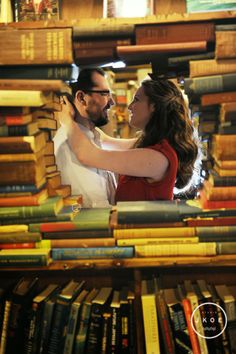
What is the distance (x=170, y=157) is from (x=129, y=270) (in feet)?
1.75

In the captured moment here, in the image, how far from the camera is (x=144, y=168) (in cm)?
172

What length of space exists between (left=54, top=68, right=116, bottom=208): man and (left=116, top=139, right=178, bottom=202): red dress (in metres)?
0.11

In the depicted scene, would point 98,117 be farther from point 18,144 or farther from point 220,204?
point 220,204

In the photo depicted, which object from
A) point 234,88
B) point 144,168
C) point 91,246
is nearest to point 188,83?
point 234,88

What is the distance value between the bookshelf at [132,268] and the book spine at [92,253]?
0.02m

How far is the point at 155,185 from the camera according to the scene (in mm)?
1854

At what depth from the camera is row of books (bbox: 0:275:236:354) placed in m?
1.44

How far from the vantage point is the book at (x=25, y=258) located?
54.5 inches

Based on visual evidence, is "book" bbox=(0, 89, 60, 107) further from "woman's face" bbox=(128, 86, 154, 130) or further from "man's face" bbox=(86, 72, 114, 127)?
"woman's face" bbox=(128, 86, 154, 130)

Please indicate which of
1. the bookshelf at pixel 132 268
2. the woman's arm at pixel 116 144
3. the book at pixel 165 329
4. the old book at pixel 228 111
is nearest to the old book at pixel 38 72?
the bookshelf at pixel 132 268

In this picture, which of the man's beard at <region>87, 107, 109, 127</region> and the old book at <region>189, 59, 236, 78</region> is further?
the man's beard at <region>87, 107, 109, 127</region>

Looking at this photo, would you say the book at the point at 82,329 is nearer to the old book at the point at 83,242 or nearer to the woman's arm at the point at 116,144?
the old book at the point at 83,242

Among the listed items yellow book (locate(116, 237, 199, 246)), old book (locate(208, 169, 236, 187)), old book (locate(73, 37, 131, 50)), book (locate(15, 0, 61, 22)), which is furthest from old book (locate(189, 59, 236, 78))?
book (locate(15, 0, 61, 22))

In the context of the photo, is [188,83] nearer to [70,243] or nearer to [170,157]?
[170,157]
